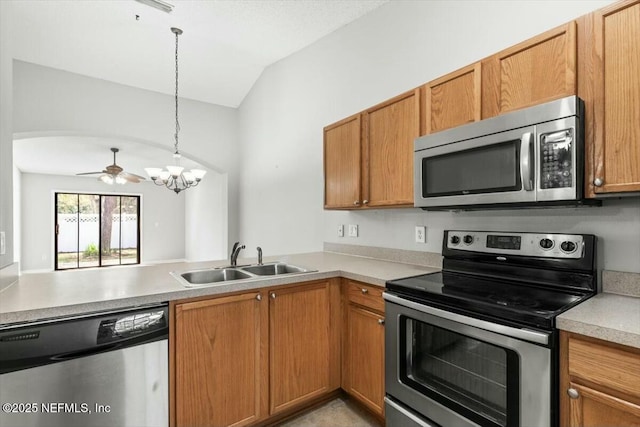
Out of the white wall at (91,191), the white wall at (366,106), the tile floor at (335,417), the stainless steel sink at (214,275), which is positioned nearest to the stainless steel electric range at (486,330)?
the white wall at (366,106)

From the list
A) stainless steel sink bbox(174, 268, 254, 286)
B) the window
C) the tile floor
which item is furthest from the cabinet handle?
the window

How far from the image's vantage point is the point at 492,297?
52.7 inches

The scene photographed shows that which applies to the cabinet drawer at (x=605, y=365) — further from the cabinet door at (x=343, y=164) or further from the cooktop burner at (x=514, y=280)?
the cabinet door at (x=343, y=164)

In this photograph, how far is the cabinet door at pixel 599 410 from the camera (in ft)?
3.07

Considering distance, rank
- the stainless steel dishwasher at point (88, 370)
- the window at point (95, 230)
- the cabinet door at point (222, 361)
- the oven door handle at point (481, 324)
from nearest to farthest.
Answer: the oven door handle at point (481, 324)
the stainless steel dishwasher at point (88, 370)
the cabinet door at point (222, 361)
the window at point (95, 230)

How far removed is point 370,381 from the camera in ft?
6.20

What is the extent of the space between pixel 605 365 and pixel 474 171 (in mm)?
929

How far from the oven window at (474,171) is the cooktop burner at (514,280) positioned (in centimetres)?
35

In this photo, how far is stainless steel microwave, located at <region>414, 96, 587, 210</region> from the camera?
125cm

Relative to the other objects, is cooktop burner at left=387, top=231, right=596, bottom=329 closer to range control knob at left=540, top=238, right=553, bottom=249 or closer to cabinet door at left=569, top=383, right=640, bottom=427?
range control knob at left=540, top=238, right=553, bottom=249

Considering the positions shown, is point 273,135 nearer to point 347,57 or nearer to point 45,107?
point 347,57

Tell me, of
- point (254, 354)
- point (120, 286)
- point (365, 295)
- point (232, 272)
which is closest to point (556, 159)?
point (365, 295)

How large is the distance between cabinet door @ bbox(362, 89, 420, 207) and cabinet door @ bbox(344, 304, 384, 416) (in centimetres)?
76

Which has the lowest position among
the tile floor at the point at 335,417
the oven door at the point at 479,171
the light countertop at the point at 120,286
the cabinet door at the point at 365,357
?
the tile floor at the point at 335,417
